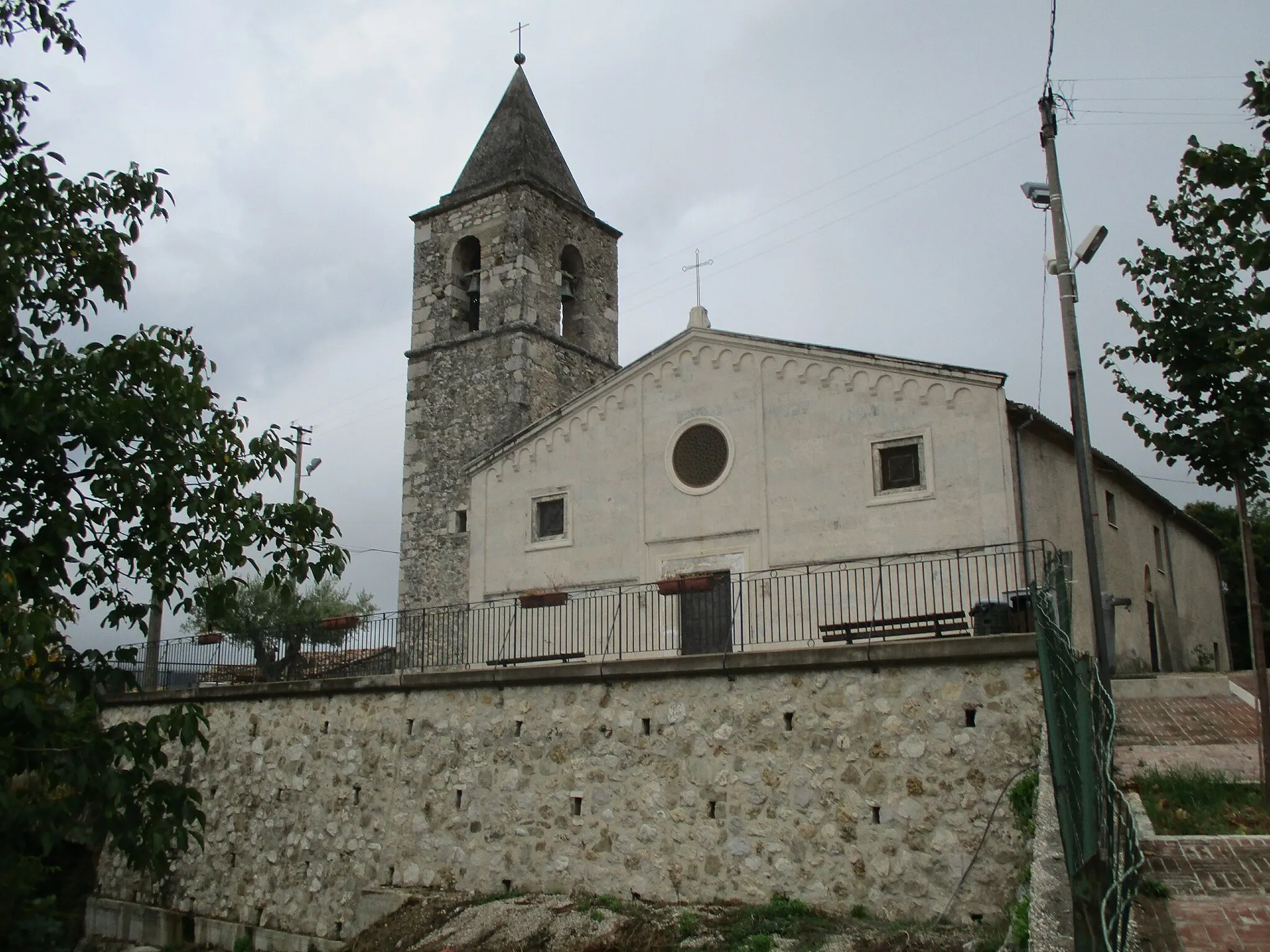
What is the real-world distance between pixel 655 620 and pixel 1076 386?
26.5 feet

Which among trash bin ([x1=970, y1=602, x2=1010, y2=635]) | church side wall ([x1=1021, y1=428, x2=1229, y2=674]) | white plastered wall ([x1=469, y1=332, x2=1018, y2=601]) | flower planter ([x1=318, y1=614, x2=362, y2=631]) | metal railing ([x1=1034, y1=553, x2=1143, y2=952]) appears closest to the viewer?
metal railing ([x1=1034, y1=553, x2=1143, y2=952])

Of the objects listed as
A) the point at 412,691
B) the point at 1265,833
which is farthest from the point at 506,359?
the point at 1265,833

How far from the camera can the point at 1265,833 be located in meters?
9.06

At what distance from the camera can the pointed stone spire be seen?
2823cm

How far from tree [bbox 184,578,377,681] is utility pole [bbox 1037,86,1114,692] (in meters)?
9.17

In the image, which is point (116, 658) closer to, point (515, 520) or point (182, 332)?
point (182, 332)

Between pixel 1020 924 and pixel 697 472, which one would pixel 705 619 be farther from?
pixel 1020 924

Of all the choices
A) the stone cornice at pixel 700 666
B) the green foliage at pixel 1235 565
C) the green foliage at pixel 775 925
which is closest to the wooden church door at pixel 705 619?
the stone cornice at pixel 700 666

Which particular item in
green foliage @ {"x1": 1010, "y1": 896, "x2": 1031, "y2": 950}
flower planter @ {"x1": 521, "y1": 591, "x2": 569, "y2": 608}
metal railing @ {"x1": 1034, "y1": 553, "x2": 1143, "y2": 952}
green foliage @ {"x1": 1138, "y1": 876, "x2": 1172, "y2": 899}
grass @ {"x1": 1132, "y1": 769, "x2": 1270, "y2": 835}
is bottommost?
green foliage @ {"x1": 1010, "y1": 896, "x2": 1031, "y2": 950}

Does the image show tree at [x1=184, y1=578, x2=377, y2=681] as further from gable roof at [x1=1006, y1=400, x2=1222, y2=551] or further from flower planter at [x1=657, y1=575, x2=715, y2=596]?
gable roof at [x1=1006, y1=400, x2=1222, y2=551]

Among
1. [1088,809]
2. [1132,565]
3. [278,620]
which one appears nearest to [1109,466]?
[1132,565]

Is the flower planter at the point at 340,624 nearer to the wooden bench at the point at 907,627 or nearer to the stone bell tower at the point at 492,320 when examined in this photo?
the stone bell tower at the point at 492,320

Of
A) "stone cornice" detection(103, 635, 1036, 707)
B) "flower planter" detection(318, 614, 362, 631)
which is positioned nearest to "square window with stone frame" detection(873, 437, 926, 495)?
"stone cornice" detection(103, 635, 1036, 707)

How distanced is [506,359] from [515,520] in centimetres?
548
